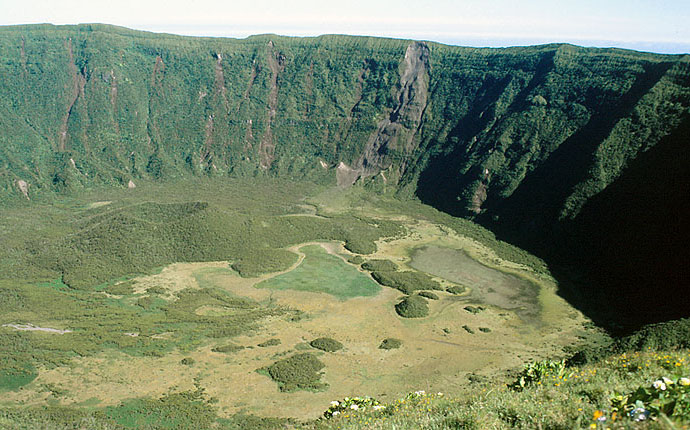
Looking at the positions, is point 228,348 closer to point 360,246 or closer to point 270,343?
point 270,343

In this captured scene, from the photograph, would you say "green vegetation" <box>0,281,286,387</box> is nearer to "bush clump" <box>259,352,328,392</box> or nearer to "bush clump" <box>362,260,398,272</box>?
"bush clump" <box>259,352,328,392</box>

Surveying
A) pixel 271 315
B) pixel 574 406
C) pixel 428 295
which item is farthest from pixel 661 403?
pixel 428 295

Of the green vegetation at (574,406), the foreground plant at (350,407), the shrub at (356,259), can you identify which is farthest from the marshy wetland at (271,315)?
the green vegetation at (574,406)

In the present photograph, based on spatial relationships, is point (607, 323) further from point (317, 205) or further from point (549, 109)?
point (317, 205)

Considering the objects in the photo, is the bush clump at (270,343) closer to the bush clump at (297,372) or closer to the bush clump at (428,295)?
the bush clump at (297,372)

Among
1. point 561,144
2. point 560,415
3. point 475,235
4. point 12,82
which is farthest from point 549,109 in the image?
point 12,82

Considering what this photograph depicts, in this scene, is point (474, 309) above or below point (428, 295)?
above
